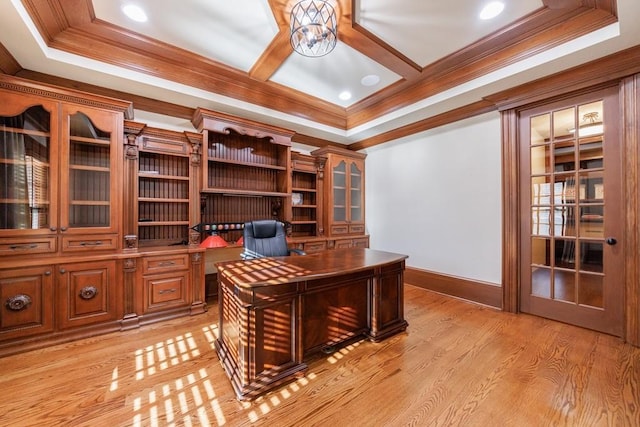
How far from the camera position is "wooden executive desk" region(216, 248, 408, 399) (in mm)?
1688

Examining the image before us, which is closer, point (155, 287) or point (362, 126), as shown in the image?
point (155, 287)

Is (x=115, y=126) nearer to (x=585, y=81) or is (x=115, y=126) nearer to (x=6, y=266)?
(x=6, y=266)

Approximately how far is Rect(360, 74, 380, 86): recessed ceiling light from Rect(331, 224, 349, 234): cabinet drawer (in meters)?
2.25

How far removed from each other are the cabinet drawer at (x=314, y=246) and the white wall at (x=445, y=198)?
118cm

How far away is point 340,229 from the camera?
15.0 ft

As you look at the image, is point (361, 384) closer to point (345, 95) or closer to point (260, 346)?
point (260, 346)

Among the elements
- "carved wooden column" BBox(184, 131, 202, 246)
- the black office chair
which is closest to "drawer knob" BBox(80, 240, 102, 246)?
"carved wooden column" BBox(184, 131, 202, 246)

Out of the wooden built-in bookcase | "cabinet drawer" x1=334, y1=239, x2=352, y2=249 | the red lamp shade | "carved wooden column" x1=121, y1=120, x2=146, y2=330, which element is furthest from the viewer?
"cabinet drawer" x1=334, y1=239, x2=352, y2=249

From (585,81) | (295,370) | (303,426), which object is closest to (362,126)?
(585,81)

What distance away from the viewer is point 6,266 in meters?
2.10

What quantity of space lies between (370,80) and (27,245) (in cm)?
386

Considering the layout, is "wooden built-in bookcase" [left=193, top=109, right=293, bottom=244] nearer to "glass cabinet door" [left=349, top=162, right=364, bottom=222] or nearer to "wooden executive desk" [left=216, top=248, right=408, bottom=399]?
"glass cabinet door" [left=349, top=162, right=364, bottom=222]

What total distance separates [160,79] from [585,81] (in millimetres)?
4275

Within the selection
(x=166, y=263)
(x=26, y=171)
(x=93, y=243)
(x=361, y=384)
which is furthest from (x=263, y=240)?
(x=26, y=171)
